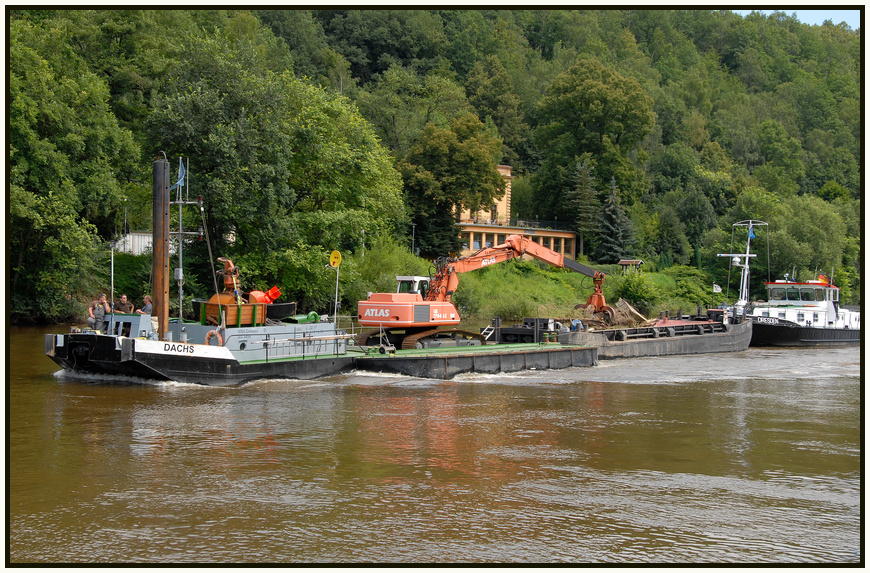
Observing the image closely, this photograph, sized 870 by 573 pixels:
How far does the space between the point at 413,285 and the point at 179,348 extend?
30.9 ft

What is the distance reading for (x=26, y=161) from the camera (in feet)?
145

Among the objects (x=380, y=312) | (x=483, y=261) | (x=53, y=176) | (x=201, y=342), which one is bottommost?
(x=201, y=342)

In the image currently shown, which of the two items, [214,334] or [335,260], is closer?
[214,334]

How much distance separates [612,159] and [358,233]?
4196 centimetres

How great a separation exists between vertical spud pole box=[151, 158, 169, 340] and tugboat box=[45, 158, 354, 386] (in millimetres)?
28

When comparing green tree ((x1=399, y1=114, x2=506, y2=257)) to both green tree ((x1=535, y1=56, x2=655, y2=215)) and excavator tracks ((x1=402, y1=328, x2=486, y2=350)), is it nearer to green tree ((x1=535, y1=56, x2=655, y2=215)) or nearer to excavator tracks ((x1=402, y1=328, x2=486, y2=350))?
green tree ((x1=535, y1=56, x2=655, y2=215))

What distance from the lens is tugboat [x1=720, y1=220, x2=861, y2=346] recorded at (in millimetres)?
44188

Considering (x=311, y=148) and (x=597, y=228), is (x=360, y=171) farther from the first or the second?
(x=597, y=228)

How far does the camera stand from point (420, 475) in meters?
14.5

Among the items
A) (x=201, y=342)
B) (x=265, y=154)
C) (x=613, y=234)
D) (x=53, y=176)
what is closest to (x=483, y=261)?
(x=201, y=342)

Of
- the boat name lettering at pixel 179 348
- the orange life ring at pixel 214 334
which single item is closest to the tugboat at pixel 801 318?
the orange life ring at pixel 214 334

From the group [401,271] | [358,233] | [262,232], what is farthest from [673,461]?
[401,271]

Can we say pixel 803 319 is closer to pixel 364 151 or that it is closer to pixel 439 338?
pixel 439 338

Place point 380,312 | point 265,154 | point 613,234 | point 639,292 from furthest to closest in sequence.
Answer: point 613,234
point 639,292
point 265,154
point 380,312
